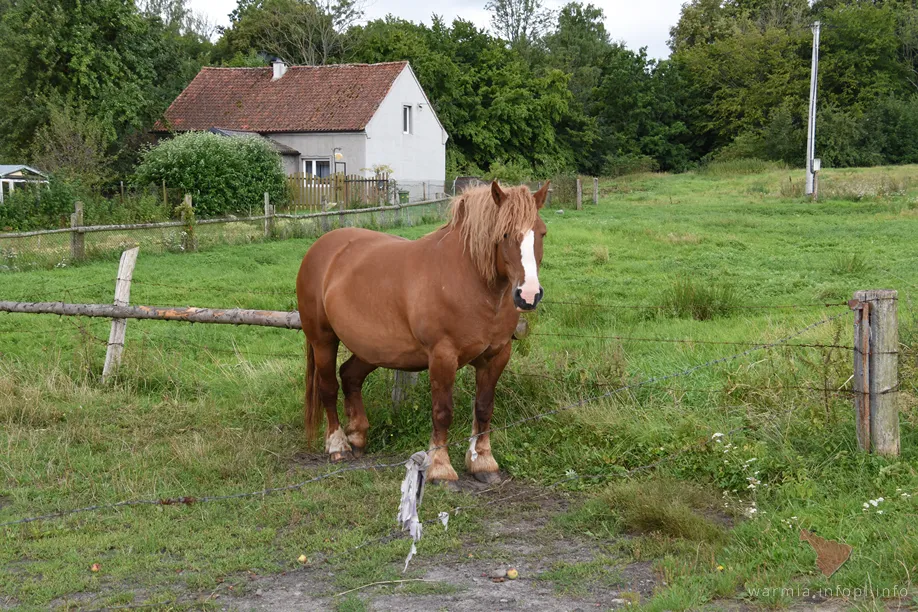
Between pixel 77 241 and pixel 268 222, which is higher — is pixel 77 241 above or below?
below

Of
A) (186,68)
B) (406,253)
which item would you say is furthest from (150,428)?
(186,68)

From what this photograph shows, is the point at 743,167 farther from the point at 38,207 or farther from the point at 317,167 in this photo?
the point at 38,207

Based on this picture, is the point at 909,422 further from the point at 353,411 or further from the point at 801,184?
the point at 801,184

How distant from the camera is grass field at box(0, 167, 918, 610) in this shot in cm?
395

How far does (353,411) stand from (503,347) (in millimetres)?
1434

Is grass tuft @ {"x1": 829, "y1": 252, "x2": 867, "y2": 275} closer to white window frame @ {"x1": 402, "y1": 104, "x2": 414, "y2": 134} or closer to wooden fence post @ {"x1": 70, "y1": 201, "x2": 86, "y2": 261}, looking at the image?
wooden fence post @ {"x1": 70, "y1": 201, "x2": 86, "y2": 261}

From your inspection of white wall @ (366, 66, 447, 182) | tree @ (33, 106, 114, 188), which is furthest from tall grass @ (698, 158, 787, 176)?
tree @ (33, 106, 114, 188)

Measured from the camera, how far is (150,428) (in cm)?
654

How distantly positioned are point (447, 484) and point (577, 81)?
185 feet

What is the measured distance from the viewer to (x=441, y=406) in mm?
5238

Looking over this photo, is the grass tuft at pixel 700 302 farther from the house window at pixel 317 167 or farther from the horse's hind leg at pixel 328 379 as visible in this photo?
the house window at pixel 317 167

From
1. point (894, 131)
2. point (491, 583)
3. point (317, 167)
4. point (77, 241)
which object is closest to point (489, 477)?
point (491, 583)

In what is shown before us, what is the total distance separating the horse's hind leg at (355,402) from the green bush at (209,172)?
16789 millimetres

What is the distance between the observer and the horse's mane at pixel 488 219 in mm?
4789
